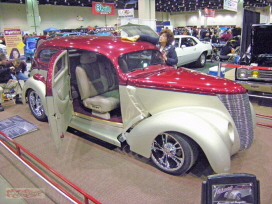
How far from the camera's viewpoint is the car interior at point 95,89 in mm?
3699

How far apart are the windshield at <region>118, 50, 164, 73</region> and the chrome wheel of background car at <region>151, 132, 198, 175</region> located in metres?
1.13

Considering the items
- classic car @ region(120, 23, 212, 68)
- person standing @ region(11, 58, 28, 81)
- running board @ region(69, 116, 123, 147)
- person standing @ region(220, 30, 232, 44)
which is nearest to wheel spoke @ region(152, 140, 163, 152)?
running board @ region(69, 116, 123, 147)

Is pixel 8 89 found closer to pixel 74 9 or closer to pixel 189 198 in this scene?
pixel 189 198

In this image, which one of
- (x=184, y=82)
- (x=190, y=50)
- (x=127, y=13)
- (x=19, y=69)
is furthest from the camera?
(x=127, y=13)

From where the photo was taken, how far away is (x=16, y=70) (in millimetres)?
6547

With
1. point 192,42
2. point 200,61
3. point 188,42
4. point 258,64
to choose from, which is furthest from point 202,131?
point 200,61

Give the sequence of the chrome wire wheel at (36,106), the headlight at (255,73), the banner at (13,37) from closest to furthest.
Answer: the chrome wire wheel at (36,106)
the headlight at (255,73)
the banner at (13,37)

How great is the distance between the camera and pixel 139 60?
3.68 m

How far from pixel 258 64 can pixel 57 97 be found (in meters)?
5.00

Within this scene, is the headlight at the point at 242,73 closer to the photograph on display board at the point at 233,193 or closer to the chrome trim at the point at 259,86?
the chrome trim at the point at 259,86

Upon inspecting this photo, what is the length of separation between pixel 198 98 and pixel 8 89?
5020 mm

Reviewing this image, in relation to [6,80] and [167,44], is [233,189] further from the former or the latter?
[6,80]

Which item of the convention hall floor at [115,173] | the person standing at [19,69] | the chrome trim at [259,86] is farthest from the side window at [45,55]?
the chrome trim at [259,86]

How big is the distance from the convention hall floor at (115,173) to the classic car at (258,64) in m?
1.68
